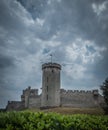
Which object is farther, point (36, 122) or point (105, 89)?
point (105, 89)

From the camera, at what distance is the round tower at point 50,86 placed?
5693cm

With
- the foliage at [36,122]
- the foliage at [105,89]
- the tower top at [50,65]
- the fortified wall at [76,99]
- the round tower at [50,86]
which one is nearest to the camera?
the foliage at [36,122]

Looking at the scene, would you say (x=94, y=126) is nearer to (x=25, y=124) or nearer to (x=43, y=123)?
(x=43, y=123)

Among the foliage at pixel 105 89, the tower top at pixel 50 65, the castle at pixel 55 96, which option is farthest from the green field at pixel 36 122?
the tower top at pixel 50 65

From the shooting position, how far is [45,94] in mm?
57406

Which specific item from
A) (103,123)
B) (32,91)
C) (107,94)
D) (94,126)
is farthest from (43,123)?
(32,91)

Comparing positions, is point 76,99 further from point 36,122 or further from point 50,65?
point 36,122

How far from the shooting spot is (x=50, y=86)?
57.3 metres

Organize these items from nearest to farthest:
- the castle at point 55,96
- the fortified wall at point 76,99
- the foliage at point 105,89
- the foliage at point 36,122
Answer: the foliage at point 36,122, the foliage at point 105,89, the castle at point 55,96, the fortified wall at point 76,99

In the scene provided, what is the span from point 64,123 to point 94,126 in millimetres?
2752

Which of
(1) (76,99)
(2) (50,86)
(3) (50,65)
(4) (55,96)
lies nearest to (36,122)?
(2) (50,86)

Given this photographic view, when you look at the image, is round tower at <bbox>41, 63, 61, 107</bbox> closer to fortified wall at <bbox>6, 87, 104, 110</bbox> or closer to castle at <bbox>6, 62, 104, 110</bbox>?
castle at <bbox>6, 62, 104, 110</bbox>

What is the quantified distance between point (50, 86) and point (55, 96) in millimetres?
2591

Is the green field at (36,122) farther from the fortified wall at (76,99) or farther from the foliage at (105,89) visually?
the fortified wall at (76,99)
